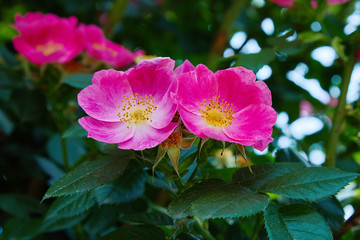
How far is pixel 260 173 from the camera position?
1.92 feet

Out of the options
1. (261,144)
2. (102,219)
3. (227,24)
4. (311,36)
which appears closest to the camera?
(261,144)

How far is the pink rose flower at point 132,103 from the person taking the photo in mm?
565

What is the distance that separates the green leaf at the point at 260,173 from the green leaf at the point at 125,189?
7.2 inches

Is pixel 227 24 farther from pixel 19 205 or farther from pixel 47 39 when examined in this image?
pixel 19 205

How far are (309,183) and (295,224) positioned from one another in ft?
0.19

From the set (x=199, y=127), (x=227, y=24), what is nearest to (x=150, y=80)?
(x=199, y=127)

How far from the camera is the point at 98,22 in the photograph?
72.2 inches

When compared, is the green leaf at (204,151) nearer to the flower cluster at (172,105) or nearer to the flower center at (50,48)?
the flower cluster at (172,105)

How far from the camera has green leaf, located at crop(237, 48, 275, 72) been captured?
2.09ft

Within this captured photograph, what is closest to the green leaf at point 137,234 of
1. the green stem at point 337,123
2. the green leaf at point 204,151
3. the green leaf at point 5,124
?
the green leaf at point 204,151

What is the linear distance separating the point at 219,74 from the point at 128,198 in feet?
0.89

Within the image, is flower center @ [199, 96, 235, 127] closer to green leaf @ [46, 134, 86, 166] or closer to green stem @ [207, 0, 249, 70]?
green leaf @ [46, 134, 86, 166]

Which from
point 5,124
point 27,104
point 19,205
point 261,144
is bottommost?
point 19,205

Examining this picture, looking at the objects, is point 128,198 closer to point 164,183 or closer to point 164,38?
point 164,183
